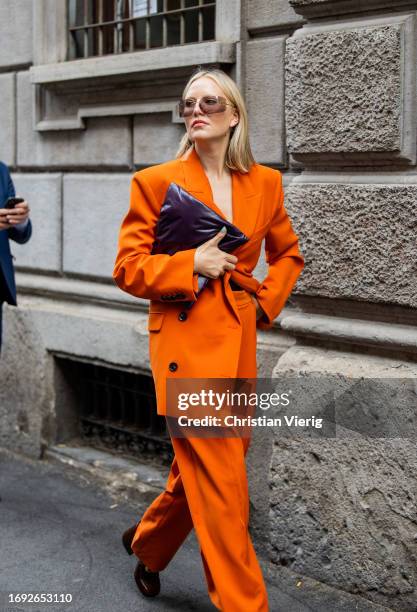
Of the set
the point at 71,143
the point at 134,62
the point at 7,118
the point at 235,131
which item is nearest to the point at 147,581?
the point at 235,131

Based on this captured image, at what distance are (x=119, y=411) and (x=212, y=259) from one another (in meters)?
2.83

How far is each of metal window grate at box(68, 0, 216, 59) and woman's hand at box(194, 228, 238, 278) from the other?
2111mm

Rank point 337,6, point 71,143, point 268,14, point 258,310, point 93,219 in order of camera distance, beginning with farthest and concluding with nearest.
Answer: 1. point 71,143
2. point 93,219
3. point 268,14
4. point 337,6
5. point 258,310

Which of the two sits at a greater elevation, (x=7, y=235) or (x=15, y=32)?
(x=15, y=32)

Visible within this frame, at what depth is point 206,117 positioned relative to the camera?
147 inches

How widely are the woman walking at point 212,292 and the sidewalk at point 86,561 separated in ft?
2.04

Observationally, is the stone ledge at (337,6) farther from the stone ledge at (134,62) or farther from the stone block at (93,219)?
the stone block at (93,219)

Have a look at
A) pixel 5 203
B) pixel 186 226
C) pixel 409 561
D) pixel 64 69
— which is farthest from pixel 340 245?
pixel 64 69

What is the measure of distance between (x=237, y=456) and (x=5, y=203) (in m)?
2.34

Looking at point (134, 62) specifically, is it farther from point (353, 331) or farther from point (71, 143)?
point (353, 331)

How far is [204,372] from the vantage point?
12.2ft

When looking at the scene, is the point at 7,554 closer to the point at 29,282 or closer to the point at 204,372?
the point at 204,372

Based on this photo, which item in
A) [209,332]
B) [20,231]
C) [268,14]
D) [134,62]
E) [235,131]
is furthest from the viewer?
[134,62]

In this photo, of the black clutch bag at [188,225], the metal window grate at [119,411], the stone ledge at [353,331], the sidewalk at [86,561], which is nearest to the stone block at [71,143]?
the metal window grate at [119,411]
